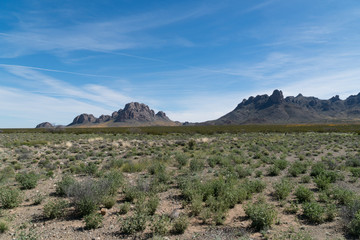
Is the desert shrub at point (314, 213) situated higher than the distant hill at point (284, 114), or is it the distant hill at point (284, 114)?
the distant hill at point (284, 114)

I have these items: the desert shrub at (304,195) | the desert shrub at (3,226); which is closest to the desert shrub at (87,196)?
the desert shrub at (3,226)

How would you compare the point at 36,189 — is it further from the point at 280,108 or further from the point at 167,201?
the point at 280,108

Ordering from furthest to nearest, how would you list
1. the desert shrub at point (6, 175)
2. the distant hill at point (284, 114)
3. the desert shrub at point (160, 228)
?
the distant hill at point (284, 114) < the desert shrub at point (6, 175) < the desert shrub at point (160, 228)

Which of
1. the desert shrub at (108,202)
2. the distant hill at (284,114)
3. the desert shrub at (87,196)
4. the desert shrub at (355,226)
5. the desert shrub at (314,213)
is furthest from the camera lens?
the distant hill at (284,114)

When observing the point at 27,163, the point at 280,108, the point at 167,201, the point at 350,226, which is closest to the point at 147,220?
the point at 167,201

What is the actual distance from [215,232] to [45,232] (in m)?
4.59

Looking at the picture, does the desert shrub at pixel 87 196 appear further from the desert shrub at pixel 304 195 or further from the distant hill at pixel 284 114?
the distant hill at pixel 284 114

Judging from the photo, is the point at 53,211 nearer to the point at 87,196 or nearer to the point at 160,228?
the point at 87,196

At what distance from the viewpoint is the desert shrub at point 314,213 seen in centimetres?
581

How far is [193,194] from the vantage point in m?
7.38

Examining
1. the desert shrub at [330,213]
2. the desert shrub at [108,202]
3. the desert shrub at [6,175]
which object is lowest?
the desert shrub at [330,213]

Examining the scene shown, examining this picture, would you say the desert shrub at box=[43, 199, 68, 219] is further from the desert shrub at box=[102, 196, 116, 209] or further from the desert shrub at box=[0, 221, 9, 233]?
the desert shrub at box=[102, 196, 116, 209]

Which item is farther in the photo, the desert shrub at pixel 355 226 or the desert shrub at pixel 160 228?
the desert shrub at pixel 160 228

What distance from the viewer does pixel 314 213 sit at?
583 cm
